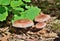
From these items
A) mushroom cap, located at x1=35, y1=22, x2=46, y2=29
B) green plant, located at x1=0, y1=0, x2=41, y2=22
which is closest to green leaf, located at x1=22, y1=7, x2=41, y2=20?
green plant, located at x1=0, y1=0, x2=41, y2=22

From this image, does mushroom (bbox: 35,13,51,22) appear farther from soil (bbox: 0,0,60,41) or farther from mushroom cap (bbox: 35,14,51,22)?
soil (bbox: 0,0,60,41)

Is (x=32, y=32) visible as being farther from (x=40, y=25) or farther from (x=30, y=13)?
(x=30, y=13)

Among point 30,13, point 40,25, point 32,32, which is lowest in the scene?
point 32,32

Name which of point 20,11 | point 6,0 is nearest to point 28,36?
point 20,11

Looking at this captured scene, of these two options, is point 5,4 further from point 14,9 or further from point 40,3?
point 40,3

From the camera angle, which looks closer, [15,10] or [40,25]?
[40,25]

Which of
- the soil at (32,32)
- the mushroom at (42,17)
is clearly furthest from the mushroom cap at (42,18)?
the soil at (32,32)

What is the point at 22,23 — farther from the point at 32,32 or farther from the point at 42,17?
the point at 42,17

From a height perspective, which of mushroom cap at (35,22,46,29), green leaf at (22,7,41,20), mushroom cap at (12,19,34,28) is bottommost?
mushroom cap at (35,22,46,29)

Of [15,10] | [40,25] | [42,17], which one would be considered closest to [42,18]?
[42,17]

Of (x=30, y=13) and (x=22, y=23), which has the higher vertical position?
(x=30, y=13)

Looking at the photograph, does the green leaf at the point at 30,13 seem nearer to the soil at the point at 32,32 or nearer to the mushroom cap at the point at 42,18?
the mushroom cap at the point at 42,18
